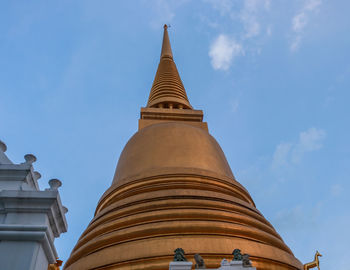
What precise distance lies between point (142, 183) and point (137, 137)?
8.74 feet

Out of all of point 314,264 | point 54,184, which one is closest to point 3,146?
point 54,184

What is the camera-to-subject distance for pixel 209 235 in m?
6.55

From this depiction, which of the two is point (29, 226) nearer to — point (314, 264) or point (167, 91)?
point (314, 264)

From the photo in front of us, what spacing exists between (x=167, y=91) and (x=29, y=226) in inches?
436

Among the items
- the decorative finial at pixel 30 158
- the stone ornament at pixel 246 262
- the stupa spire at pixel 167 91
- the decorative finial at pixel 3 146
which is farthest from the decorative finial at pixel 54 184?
the stupa spire at pixel 167 91

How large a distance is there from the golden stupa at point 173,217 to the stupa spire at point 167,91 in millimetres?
4203

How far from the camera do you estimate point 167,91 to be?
15.0 m

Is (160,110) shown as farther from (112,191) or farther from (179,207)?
(179,207)

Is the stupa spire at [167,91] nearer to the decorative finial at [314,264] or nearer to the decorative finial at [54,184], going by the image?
the decorative finial at [314,264]

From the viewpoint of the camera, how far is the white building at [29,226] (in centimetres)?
420

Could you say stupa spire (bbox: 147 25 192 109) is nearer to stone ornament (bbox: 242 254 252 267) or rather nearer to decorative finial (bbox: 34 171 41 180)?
decorative finial (bbox: 34 171 41 180)

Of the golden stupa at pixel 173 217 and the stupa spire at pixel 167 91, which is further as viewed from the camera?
the stupa spire at pixel 167 91

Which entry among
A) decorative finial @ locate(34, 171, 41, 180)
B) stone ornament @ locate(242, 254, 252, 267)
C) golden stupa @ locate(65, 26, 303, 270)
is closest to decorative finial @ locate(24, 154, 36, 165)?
decorative finial @ locate(34, 171, 41, 180)

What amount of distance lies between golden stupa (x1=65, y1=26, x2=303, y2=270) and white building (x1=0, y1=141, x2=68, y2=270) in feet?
5.86
